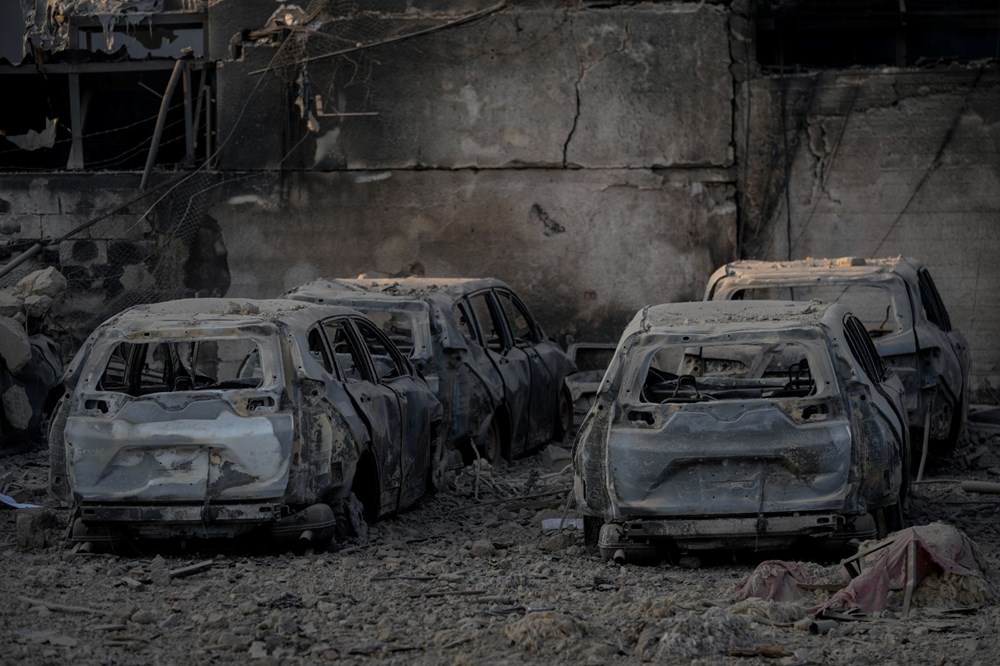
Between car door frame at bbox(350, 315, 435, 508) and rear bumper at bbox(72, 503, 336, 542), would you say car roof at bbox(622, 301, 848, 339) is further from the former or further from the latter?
rear bumper at bbox(72, 503, 336, 542)

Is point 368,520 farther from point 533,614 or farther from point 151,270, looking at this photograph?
point 151,270

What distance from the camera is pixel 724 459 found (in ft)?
28.0

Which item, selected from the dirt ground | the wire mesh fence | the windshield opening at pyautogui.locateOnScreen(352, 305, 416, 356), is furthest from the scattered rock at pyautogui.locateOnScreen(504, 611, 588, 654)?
the wire mesh fence

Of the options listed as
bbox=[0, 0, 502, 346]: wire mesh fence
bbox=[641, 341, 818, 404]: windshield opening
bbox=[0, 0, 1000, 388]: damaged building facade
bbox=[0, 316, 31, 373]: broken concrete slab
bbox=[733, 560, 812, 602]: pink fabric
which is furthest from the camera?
bbox=[0, 0, 502, 346]: wire mesh fence

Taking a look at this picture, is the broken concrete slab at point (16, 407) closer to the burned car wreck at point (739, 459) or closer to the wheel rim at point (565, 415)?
the wheel rim at point (565, 415)

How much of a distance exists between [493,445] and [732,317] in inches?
154

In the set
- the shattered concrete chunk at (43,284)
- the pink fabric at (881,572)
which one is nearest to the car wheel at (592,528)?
the pink fabric at (881,572)

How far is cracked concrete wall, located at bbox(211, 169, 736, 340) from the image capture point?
17.3m

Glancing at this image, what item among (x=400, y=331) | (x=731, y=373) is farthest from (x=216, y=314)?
(x=731, y=373)

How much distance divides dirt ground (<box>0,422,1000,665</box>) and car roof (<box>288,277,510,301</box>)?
2.59 metres

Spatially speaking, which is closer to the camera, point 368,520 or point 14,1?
point 368,520

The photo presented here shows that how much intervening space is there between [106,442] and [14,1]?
11.1 metres

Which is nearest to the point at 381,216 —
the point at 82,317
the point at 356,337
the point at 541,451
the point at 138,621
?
the point at 82,317

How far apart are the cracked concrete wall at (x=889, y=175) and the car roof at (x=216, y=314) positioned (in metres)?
8.03
